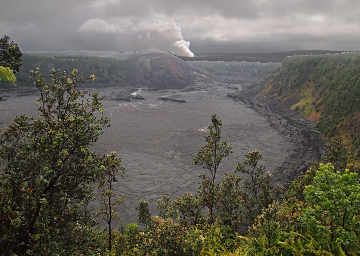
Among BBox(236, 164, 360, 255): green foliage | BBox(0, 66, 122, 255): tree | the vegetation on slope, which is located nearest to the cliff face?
BBox(236, 164, 360, 255): green foliage

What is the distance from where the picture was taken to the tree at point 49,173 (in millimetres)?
10453

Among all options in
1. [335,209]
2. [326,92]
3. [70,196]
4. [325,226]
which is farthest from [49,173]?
[326,92]

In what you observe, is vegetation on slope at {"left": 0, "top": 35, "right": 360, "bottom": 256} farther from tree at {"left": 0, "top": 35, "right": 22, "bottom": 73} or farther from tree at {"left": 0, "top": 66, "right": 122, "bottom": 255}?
tree at {"left": 0, "top": 35, "right": 22, "bottom": 73}

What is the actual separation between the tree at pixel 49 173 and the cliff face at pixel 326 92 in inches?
2705

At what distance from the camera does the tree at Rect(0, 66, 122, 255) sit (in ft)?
34.3

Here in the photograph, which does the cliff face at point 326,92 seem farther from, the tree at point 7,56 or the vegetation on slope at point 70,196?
the tree at point 7,56

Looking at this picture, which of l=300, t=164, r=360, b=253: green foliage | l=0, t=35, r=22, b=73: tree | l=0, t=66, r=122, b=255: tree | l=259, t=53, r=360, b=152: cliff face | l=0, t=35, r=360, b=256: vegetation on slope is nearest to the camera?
l=0, t=66, r=122, b=255: tree

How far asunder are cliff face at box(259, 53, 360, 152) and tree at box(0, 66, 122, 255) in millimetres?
68696

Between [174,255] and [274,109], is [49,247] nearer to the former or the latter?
[174,255]

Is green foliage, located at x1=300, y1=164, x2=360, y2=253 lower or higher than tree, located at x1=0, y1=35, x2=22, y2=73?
lower

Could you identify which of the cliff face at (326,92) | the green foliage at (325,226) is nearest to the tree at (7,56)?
the green foliage at (325,226)

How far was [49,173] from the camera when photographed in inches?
401

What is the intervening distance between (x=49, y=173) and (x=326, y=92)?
12453 cm

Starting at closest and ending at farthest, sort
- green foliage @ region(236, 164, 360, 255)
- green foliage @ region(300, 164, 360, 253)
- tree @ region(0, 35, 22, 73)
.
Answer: green foliage @ region(300, 164, 360, 253)
green foliage @ region(236, 164, 360, 255)
tree @ region(0, 35, 22, 73)
